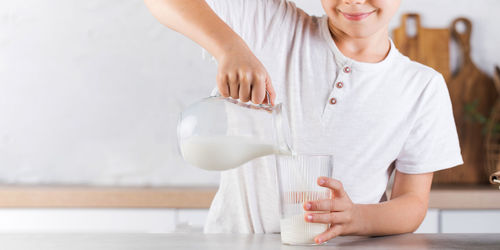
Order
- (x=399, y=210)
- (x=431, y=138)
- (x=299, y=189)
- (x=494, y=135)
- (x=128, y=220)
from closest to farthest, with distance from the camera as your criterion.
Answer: (x=299, y=189)
(x=399, y=210)
(x=431, y=138)
(x=128, y=220)
(x=494, y=135)

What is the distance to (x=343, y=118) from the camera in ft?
3.89

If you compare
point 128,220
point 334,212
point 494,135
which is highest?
point 334,212

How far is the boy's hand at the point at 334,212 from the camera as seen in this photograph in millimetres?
783

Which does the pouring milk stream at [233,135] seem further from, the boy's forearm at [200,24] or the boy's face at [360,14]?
the boy's face at [360,14]

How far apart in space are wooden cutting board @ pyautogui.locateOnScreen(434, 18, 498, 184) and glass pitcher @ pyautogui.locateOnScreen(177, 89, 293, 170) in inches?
62.8

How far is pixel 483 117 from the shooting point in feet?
7.20

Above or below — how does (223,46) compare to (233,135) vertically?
above

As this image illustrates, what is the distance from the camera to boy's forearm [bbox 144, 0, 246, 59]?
34.1 inches

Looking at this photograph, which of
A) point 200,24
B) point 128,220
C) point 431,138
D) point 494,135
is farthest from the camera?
point 494,135

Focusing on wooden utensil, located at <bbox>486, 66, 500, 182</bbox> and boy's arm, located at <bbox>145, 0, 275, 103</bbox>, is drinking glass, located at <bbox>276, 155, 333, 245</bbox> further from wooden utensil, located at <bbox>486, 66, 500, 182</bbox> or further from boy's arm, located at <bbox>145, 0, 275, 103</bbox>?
wooden utensil, located at <bbox>486, 66, 500, 182</bbox>

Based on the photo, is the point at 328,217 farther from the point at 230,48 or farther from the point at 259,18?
the point at 259,18

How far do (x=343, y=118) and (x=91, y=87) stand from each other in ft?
4.46

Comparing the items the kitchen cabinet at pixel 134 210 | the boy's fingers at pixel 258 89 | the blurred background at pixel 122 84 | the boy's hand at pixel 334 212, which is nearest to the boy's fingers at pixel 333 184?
the boy's hand at pixel 334 212

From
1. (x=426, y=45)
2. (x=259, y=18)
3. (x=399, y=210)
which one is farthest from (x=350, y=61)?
(x=426, y=45)
